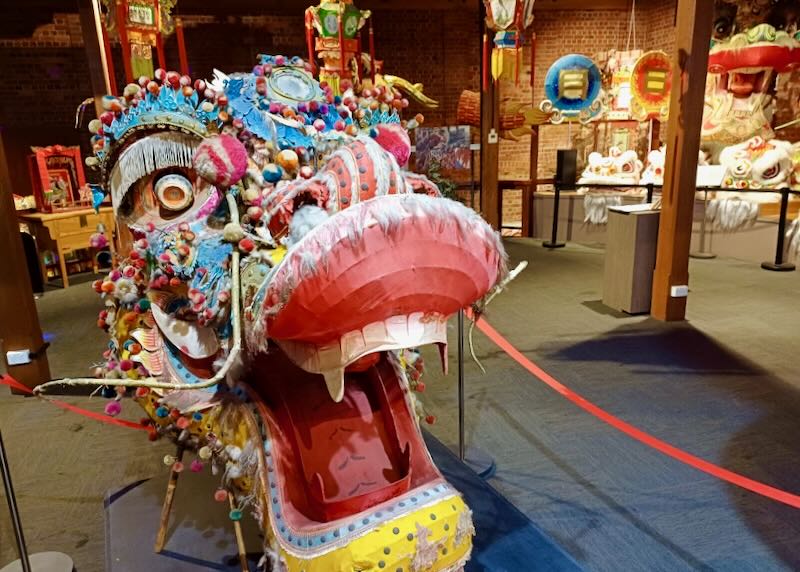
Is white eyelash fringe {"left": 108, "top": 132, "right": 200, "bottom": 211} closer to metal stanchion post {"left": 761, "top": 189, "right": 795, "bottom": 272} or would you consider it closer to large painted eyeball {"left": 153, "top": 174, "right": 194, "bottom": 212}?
large painted eyeball {"left": 153, "top": 174, "right": 194, "bottom": 212}

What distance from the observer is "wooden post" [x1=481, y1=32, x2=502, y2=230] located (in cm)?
711

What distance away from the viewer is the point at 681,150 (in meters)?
4.33

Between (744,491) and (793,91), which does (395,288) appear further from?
(793,91)

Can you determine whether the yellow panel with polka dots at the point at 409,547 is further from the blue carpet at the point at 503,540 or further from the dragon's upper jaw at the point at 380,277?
the blue carpet at the point at 503,540

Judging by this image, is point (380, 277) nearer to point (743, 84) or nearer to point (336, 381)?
point (336, 381)

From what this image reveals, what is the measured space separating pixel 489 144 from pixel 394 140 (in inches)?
238

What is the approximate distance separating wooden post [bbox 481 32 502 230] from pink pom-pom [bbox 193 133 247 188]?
588 centimetres

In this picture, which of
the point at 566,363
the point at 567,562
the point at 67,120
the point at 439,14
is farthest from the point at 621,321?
the point at 67,120

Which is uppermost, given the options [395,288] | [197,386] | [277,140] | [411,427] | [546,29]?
[546,29]

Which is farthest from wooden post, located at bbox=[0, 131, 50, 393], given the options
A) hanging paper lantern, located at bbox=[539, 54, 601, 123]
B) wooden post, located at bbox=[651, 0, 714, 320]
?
hanging paper lantern, located at bbox=[539, 54, 601, 123]

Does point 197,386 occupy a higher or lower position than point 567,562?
higher

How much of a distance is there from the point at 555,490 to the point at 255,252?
1.83 meters

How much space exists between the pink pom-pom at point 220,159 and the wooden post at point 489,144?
5.88m

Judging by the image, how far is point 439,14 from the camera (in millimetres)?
9141
